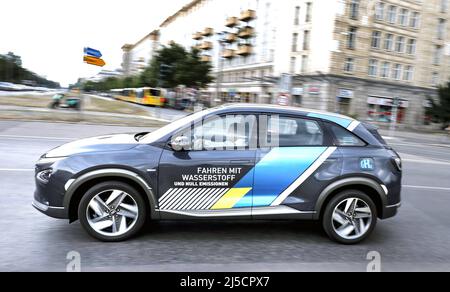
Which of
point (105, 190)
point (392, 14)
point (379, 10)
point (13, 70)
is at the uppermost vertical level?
point (379, 10)

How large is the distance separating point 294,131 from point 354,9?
4477 cm

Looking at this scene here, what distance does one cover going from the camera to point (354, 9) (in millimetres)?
44594

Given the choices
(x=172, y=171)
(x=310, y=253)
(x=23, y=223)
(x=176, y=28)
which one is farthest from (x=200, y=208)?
(x=176, y=28)

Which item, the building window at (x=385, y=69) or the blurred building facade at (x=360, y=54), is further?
the building window at (x=385, y=69)

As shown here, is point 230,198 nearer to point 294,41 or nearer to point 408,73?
point 294,41

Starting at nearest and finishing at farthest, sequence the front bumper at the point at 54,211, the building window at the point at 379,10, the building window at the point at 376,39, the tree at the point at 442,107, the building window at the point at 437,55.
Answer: the front bumper at the point at 54,211 < the tree at the point at 442,107 < the building window at the point at 379,10 < the building window at the point at 376,39 < the building window at the point at 437,55

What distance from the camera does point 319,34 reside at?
45.4 m

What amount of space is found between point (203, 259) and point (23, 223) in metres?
2.29

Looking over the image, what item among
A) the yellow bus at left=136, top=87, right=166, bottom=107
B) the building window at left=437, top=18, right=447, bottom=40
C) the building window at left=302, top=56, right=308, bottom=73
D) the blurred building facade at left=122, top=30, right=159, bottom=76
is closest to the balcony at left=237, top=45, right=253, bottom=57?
the building window at left=302, top=56, right=308, bottom=73

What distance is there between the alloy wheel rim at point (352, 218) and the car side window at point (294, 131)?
0.76 meters

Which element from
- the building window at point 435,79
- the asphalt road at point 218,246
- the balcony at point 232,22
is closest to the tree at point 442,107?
the building window at point 435,79

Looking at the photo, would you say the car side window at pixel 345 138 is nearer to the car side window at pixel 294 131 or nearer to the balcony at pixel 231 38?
the car side window at pixel 294 131

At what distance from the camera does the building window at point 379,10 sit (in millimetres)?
46159

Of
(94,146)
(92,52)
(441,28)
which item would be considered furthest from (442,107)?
(94,146)
